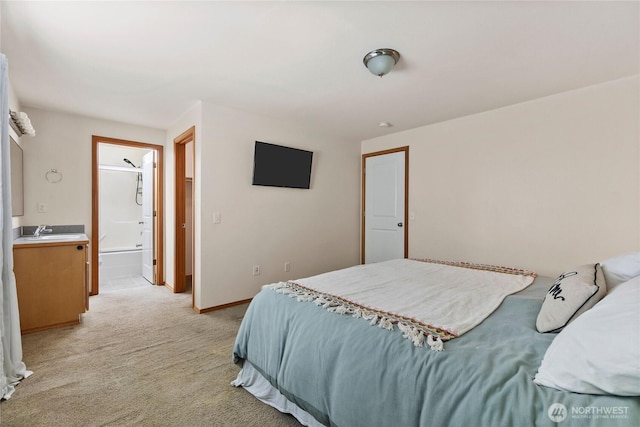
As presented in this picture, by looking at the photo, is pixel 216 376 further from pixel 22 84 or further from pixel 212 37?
pixel 22 84

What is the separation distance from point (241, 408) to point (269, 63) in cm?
235

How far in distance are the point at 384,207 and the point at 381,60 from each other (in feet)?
8.55

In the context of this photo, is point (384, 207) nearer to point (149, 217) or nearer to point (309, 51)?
point (309, 51)

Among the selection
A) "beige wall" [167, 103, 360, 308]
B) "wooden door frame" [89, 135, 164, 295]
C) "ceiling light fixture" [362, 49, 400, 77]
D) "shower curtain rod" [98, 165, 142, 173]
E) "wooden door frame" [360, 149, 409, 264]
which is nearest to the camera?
"ceiling light fixture" [362, 49, 400, 77]

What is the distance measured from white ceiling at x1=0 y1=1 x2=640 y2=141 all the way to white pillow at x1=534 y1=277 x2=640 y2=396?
163cm

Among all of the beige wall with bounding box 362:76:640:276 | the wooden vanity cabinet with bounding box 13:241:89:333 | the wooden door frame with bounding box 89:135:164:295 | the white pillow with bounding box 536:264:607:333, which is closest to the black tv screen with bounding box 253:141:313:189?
the beige wall with bounding box 362:76:640:276

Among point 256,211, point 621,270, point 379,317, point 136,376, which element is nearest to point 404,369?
point 379,317

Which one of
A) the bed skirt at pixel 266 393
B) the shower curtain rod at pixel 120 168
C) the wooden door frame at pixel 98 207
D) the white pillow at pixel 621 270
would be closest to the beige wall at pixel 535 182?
the white pillow at pixel 621 270

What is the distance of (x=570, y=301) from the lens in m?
1.27

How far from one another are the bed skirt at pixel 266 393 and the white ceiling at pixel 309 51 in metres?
2.14

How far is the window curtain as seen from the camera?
1.73 m

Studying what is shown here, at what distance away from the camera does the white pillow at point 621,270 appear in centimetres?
146

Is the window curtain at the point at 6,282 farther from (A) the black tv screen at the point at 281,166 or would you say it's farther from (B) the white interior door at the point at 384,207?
(B) the white interior door at the point at 384,207

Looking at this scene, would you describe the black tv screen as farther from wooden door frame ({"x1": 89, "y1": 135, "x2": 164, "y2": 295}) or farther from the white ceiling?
wooden door frame ({"x1": 89, "y1": 135, "x2": 164, "y2": 295})
